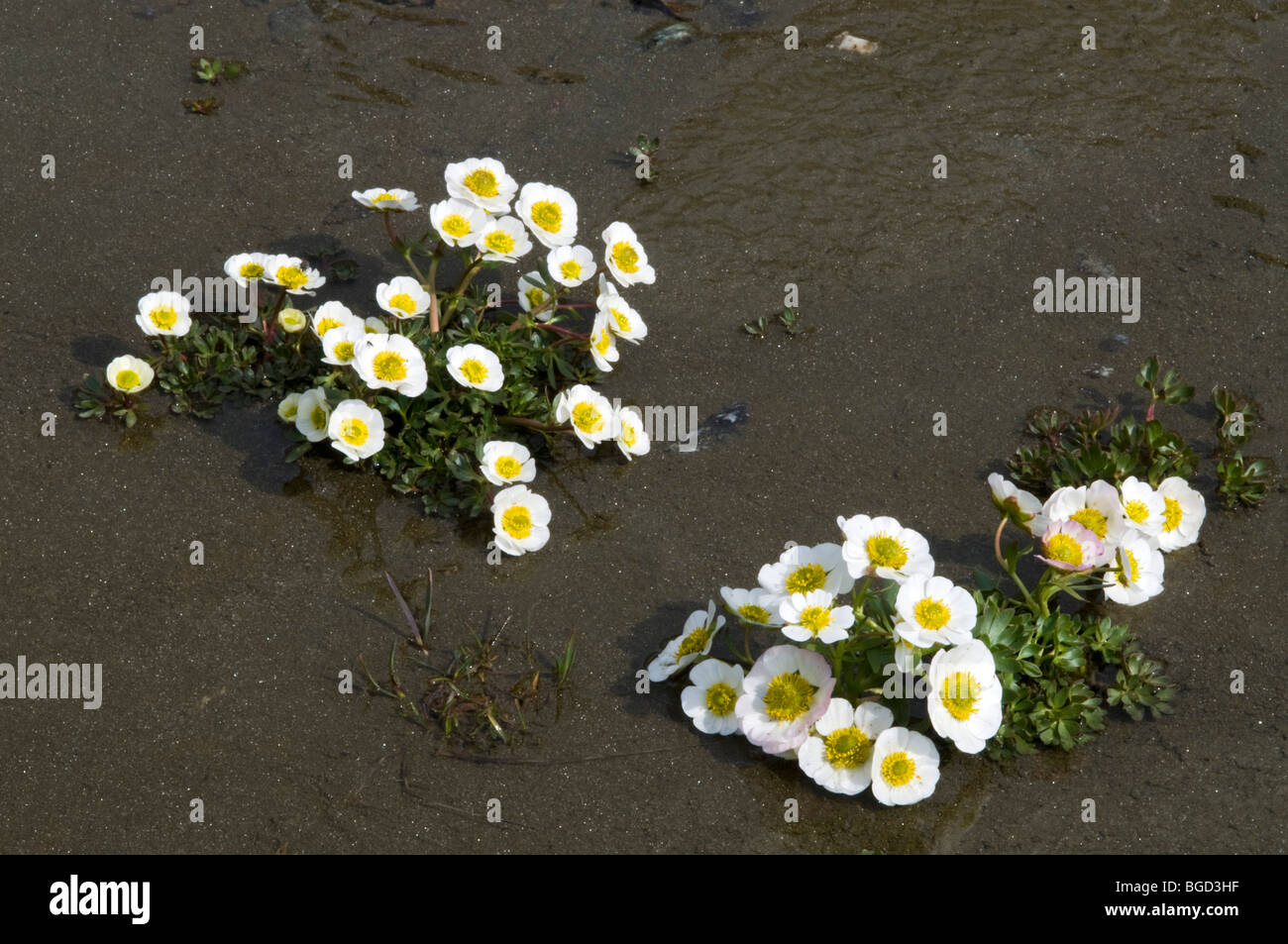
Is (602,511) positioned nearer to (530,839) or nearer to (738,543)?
(738,543)

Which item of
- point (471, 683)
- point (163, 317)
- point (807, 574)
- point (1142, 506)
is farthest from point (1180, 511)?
point (163, 317)

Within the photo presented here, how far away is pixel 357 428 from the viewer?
3.45 meters

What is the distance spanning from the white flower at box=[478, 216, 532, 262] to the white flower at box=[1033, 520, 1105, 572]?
179cm

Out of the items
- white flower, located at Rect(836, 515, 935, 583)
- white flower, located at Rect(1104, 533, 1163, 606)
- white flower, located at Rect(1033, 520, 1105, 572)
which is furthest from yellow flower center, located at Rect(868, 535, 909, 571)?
white flower, located at Rect(1104, 533, 1163, 606)

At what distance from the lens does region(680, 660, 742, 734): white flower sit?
2980mm

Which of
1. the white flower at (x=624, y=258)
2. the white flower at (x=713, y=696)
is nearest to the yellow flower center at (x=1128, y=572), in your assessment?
the white flower at (x=713, y=696)

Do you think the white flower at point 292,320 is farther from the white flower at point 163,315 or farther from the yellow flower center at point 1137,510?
the yellow flower center at point 1137,510

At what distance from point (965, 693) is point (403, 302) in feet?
6.65

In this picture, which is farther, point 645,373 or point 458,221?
point 645,373

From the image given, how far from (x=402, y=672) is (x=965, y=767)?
4.81ft

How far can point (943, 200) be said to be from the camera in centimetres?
454

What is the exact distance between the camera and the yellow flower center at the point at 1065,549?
299 centimetres

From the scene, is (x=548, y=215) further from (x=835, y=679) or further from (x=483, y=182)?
(x=835, y=679)

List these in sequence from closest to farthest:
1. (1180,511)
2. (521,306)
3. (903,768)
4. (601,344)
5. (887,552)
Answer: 1. (903,768)
2. (887,552)
3. (1180,511)
4. (601,344)
5. (521,306)
